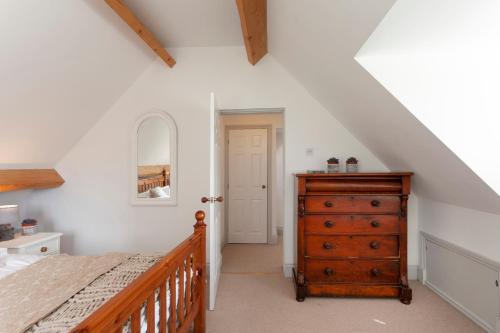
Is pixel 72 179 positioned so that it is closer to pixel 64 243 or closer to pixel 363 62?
pixel 64 243

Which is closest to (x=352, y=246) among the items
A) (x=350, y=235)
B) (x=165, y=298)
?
(x=350, y=235)

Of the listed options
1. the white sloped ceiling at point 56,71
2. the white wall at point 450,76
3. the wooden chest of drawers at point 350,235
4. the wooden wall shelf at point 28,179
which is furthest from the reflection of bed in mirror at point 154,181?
the white wall at point 450,76

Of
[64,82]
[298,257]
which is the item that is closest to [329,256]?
[298,257]

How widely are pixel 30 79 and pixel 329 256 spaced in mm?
2942

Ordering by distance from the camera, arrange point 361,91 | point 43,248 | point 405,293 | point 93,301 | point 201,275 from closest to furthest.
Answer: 1. point 93,301
2. point 201,275
3. point 361,91
4. point 405,293
5. point 43,248

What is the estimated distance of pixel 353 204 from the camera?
7.93 ft

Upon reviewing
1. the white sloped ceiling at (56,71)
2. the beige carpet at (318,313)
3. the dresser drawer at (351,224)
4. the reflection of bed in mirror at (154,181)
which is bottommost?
the beige carpet at (318,313)

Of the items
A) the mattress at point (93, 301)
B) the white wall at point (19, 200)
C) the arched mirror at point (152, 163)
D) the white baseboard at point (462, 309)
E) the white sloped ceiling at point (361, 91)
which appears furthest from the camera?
the arched mirror at point (152, 163)

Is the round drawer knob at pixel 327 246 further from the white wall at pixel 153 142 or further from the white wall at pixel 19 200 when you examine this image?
the white wall at pixel 19 200

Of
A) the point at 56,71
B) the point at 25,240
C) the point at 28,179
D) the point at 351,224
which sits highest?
the point at 56,71

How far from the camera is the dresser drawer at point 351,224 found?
239cm

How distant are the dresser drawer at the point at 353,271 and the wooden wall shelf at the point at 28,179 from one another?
2.95 metres

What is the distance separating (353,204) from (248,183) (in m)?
2.11

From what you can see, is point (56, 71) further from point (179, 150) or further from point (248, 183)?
point (248, 183)
